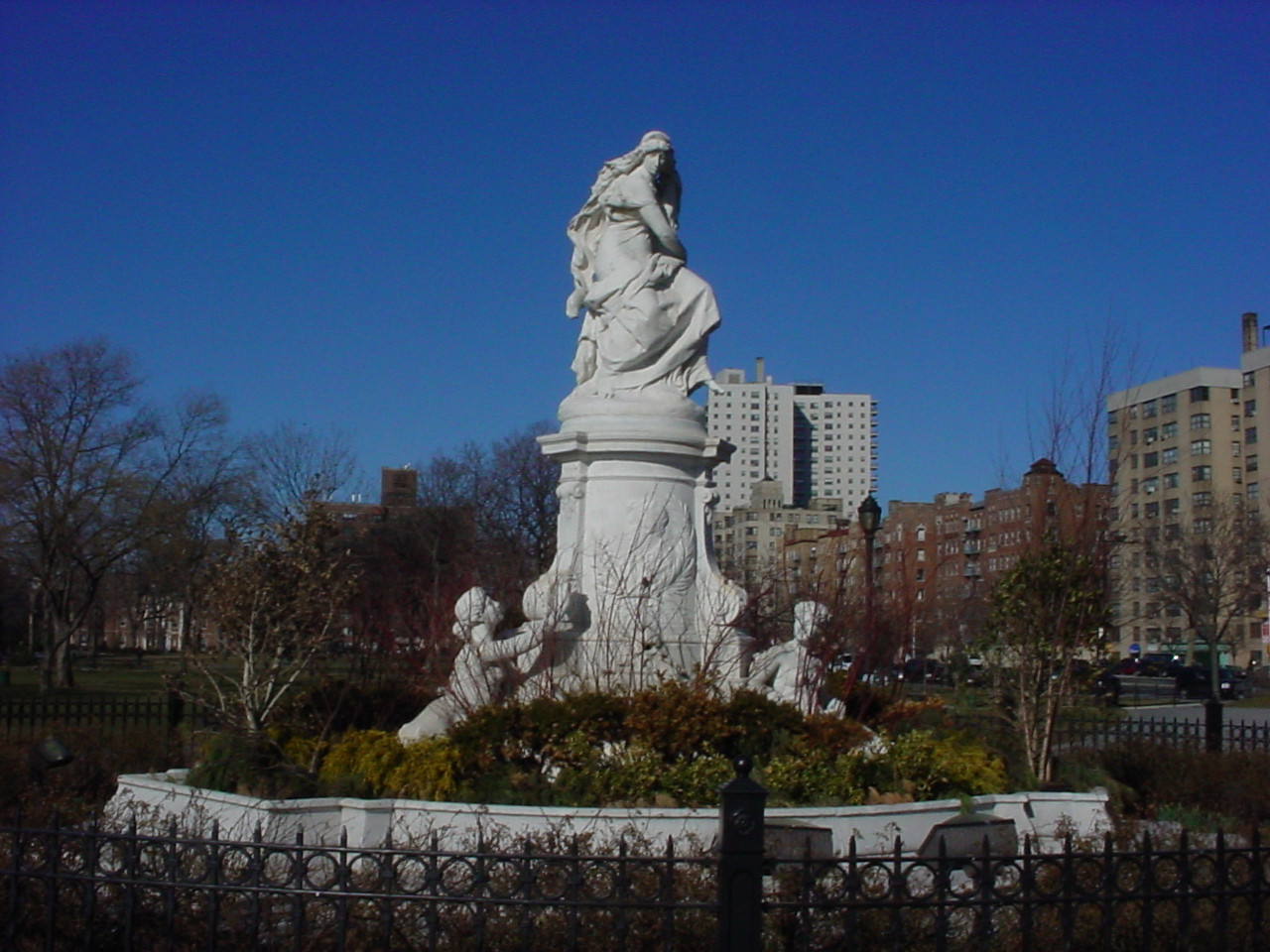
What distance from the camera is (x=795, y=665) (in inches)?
455

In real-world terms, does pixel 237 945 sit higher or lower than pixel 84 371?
lower

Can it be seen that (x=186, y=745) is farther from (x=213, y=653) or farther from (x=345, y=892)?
(x=345, y=892)

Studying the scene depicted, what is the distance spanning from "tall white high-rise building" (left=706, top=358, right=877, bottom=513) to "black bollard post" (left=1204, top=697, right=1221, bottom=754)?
138841 millimetres

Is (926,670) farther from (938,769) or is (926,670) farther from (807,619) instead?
(938,769)

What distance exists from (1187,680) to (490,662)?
38190 millimetres

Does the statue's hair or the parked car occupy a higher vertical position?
the statue's hair

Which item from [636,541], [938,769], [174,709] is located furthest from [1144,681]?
[938,769]

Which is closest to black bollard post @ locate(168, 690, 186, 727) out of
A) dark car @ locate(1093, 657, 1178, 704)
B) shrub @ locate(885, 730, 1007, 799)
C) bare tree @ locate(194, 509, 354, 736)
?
bare tree @ locate(194, 509, 354, 736)

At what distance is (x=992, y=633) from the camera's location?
12.2 m

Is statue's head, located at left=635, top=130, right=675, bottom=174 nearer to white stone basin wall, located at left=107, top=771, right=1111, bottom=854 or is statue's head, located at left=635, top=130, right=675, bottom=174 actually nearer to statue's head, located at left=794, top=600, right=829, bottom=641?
statue's head, located at left=794, top=600, right=829, bottom=641

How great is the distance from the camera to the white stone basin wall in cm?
853

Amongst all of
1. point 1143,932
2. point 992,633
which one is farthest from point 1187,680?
point 1143,932

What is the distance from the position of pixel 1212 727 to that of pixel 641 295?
27.5 feet

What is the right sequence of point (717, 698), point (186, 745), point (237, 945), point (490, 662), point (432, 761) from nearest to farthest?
point (237, 945)
point (432, 761)
point (717, 698)
point (490, 662)
point (186, 745)
